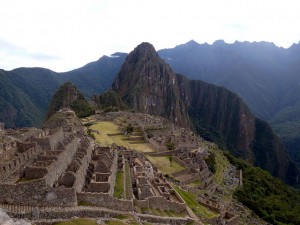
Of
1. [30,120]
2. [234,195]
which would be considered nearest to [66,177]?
[234,195]

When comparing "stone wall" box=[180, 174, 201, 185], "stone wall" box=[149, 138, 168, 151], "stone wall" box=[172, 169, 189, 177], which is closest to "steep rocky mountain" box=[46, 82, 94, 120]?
"stone wall" box=[149, 138, 168, 151]

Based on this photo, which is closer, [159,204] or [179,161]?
[159,204]

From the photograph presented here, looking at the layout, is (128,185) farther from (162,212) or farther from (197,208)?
(197,208)

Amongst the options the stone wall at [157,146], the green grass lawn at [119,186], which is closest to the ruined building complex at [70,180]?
the green grass lawn at [119,186]

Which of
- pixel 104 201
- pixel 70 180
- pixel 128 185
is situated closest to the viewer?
pixel 70 180

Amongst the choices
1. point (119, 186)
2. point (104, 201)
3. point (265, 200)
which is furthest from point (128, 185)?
point (265, 200)

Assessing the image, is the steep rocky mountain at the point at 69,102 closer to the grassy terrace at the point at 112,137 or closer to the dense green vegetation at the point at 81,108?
the dense green vegetation at the point at 81,108

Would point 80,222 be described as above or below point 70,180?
below
